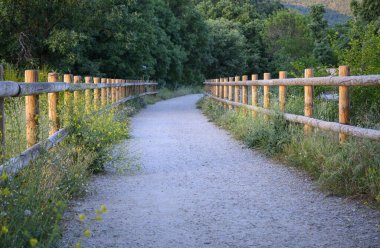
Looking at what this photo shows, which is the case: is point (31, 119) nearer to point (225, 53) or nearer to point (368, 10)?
point (368, 10)

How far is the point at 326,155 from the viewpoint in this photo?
24.9 ft

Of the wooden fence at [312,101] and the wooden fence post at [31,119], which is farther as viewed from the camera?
the wooden fence at [312,101]

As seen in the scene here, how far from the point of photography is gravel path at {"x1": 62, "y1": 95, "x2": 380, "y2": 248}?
16.6 ft

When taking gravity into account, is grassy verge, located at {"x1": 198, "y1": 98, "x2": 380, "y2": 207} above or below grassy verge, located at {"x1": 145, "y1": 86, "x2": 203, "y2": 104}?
below

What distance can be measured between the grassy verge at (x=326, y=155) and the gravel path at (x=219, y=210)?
0.22 metres

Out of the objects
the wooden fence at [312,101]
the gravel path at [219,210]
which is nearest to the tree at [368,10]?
the wooden fence at [312,101]

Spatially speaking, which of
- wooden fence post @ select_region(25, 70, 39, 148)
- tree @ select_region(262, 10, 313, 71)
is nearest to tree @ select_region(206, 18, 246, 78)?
tree @ select_region(262, 10, 313, 71)

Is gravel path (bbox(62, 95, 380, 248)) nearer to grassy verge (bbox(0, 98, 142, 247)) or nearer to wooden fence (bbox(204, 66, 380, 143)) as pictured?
grassy verge (bbox(0, 98, 142, 247))

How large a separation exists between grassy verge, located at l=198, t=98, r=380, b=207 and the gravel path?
0.22 metres

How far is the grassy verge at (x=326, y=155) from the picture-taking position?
6.41 meters

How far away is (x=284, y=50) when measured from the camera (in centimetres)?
9012

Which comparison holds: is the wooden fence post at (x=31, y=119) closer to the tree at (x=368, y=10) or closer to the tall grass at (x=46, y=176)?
the tall grass at (x=46, y=176)

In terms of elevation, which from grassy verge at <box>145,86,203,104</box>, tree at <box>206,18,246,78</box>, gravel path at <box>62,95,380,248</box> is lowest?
gravel path at <box>62,95,380,248</box>

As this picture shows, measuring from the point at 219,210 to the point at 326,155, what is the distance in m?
2.09
